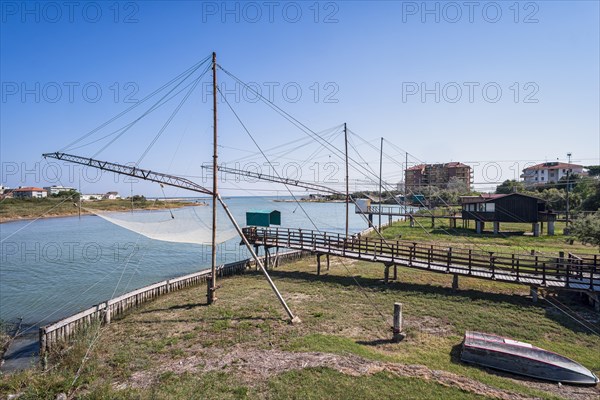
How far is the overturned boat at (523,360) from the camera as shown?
28.6 ft

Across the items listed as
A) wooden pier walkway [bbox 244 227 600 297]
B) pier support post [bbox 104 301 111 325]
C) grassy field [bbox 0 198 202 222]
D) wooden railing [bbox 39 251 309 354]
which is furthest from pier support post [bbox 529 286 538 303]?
grassy field [bbox 0 198 202 222]

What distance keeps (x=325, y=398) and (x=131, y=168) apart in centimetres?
1234

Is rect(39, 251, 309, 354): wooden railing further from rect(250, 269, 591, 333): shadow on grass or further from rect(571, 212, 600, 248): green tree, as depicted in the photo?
rect(571, 212, 600, 248): green tree

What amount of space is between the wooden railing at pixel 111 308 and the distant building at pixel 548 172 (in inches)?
4025

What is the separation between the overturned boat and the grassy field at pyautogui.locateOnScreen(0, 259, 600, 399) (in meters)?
0.30

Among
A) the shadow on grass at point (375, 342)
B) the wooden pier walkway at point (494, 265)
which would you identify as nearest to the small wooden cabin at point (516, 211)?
the wooden pier walkway at point (494, 265)

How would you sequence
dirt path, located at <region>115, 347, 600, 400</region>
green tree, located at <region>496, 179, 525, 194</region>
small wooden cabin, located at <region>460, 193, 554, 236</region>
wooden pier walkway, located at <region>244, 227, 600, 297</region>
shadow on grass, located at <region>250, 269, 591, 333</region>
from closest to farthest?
dirt path, located at <region>115, 347, 600, 400</region> → shadow on grass, located at <region>250, 269, 591, 333</region> → wooden pier walkway, located at <region>244, 227, 600, 297</region> → small wooden cabin, located at <region>460, 193, 554, 236</region> → green tree, located at <region>496, 179, 525, 194</region>

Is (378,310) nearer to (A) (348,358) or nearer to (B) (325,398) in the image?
(A) (348,358)

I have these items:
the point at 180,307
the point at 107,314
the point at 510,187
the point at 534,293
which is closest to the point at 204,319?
the point at 180,307

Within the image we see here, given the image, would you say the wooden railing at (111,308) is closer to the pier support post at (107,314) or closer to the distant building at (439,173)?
the pier support post at (107,314)

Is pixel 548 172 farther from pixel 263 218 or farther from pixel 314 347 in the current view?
pixel 314 347

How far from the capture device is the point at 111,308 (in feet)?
51.7

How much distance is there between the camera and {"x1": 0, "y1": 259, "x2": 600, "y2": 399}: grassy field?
848 centimetres

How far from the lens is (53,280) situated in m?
24.2
